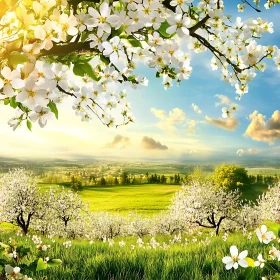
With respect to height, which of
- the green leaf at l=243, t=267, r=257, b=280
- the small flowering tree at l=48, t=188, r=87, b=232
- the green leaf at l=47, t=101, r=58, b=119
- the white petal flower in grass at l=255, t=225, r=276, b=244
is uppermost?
the green leaf at l=47, t=101, r=58, b=119

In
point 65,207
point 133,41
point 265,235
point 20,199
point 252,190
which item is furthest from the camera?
point 252,190

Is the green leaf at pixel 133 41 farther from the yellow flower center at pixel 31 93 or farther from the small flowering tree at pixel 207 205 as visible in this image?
the small flowering tree at pixel 207 205

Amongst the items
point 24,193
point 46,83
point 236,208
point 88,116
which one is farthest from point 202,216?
point 46,83

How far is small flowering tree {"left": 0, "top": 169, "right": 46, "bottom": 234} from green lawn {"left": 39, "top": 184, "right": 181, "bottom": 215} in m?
28.5

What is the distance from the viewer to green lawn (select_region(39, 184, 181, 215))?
2402 inches

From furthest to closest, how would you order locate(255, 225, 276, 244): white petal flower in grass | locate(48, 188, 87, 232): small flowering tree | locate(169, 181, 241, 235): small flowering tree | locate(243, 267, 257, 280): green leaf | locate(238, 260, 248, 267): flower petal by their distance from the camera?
locate(48, 188, 87, 232): small flowering tree < locate(169, 181, 241, 235): small flowering tree < locate(255, 225, 276, 244): white petal flower in grass < locate(238, 260, 248, 267): flower petal < locate(243, 267, 257, 280): green leaf

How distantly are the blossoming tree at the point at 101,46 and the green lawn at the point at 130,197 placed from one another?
178 feet

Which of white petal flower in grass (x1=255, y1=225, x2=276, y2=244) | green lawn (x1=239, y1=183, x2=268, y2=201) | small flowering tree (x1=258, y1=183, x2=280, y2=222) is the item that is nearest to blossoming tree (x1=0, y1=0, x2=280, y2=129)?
white petal flower in grass (x1=255, y1=225, x2=276, y2=244)

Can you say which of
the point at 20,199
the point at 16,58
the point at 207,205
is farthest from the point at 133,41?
the point at 20,199

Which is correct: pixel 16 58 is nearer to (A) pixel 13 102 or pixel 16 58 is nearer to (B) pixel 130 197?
(A) pixel 13 102

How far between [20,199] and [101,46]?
27384 millimetres

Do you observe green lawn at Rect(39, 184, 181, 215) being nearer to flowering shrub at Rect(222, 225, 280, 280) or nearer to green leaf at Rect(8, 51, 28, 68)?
flowering shrub at Rect(222, 225, 280, 280)

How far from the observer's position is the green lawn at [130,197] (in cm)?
6101

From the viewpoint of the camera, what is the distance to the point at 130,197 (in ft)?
228
